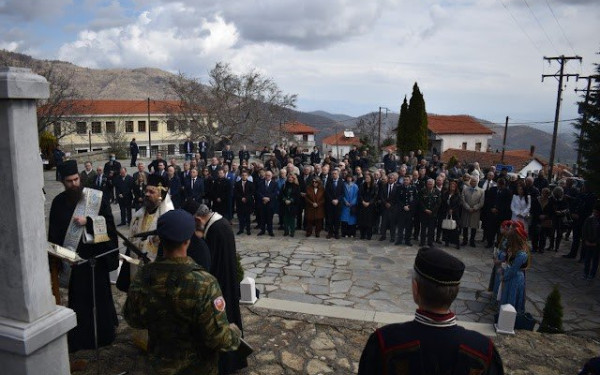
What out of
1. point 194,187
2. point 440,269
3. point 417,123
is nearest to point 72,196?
point 440,269

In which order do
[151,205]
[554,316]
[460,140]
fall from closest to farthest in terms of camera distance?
[151,205], [554,316], [460,140]

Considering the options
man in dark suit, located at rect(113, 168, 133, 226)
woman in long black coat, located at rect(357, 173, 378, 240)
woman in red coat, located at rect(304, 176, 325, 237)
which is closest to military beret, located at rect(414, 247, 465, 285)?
woman in long black coat, located at rect(357, 173, 378, 240)

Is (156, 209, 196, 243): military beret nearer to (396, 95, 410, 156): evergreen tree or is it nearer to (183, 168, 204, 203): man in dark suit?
(183, 168, 204, 203): man in dark suit

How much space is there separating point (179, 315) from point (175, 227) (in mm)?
533

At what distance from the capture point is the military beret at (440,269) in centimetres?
203

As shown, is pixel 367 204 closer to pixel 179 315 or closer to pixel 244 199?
pixel 244 199

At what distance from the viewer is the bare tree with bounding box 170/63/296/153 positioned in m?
37.9

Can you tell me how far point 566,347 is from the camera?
17.8 ft

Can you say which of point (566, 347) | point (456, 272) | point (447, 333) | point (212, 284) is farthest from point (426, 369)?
point (566, 347)

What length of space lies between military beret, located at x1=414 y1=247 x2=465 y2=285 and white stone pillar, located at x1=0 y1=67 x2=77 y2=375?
2.59 metres

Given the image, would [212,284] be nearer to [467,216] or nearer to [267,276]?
[267,276]

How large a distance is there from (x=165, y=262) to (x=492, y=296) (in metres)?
6.60

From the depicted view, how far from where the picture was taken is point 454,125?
56.6 m

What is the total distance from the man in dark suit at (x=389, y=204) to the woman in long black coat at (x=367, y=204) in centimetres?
23
